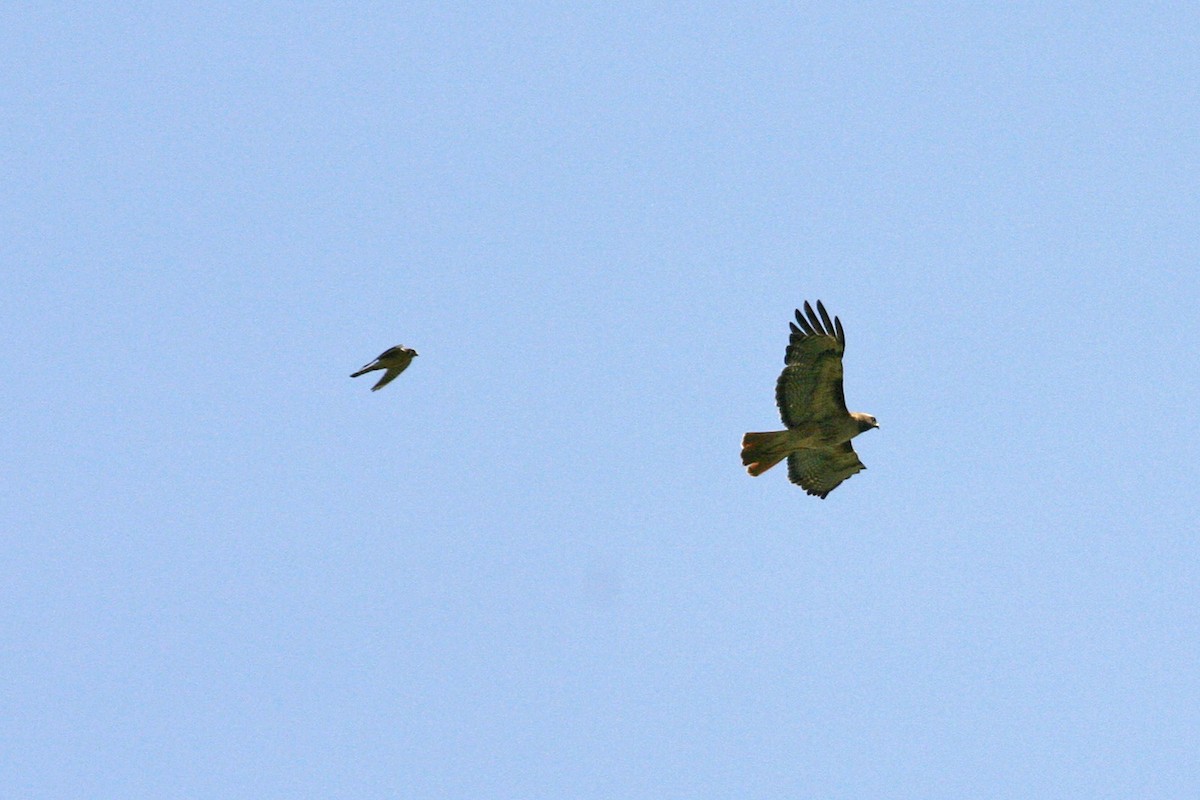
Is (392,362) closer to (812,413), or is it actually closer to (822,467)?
(812,413)

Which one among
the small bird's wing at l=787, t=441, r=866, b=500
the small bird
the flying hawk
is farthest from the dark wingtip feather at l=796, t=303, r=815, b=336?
the small bird

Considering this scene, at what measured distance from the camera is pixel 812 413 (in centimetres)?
2314

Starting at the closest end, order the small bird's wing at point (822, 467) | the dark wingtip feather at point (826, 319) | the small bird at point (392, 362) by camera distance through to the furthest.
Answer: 1. the small bird at point (392, 362)
2. the dark wingtip feather at point (826, 319)
3. the small bird's wing at point (822, 467)

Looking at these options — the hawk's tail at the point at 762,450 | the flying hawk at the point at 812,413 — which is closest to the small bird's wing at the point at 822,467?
the flying hawk at the point at 812,413

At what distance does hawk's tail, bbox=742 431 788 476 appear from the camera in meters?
23.2

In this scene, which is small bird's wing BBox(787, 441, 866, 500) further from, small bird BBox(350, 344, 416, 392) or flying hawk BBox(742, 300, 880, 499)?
small bird BBox(350, 344, 416, 392)

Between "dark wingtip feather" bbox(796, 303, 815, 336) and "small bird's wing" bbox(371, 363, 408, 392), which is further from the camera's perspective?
"dark wingtip feather" bbox(796, 303, 815, 336)

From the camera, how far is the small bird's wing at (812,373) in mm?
22172

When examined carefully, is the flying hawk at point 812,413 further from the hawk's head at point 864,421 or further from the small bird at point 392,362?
the small bird at point 392,362

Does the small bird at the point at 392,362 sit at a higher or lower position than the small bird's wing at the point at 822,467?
lower

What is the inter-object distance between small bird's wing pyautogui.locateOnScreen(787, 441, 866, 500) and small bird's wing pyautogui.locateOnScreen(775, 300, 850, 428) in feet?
3.76

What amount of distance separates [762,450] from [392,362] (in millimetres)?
7377

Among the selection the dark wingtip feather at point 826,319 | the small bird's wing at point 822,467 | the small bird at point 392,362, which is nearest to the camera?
the small bird at point 392,362

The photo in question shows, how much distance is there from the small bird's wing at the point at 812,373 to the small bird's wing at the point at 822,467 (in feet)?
3.76
